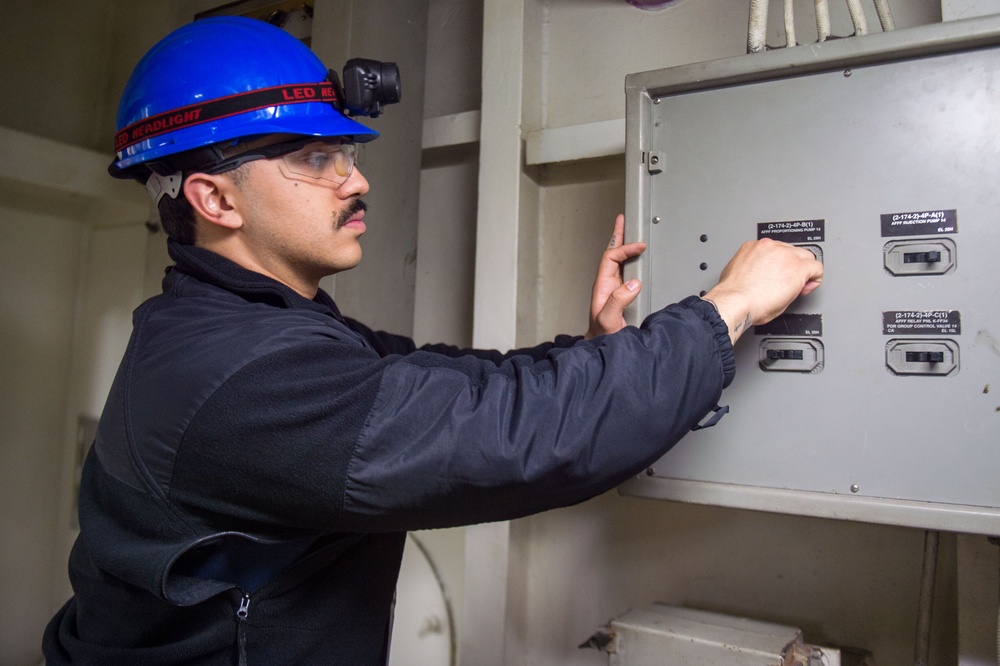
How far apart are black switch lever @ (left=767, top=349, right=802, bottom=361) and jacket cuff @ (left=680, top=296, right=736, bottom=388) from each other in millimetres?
173

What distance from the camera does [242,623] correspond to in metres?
0.84

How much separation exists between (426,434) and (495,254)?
2.38 feet

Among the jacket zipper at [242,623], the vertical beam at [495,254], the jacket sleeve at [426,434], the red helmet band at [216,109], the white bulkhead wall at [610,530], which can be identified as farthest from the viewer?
the vertical beam at [495,254]

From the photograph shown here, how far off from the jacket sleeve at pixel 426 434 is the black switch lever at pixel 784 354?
22 centimetres

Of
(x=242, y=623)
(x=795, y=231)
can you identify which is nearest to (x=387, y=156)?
(x=795, y=231)

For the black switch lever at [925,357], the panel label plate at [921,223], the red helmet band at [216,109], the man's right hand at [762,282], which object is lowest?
the black switch lever at [925,357]

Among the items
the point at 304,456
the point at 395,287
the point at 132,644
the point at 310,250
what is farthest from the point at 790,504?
the point at 395,287

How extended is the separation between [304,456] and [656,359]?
38 centimetres

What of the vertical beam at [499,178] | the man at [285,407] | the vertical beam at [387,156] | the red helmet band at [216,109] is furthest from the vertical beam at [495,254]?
the red helmet band at [216,109]

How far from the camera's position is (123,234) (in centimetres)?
197

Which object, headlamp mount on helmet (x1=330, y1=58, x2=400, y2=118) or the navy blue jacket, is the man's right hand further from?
headlamp mount on helmet (x1=330, y1=58, x2=400, y2=118)

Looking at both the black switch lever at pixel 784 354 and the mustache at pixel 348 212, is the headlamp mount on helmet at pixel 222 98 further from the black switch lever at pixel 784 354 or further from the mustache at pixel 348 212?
the black switch lever at pixel 784 354

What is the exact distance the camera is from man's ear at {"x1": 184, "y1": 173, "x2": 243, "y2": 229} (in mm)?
971

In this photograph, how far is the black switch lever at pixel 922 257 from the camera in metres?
0.89
